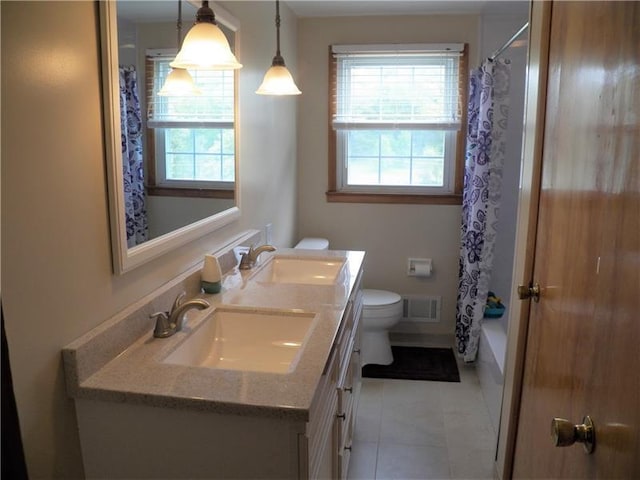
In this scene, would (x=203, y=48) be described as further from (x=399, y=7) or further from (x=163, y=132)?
(x=399, y=7)

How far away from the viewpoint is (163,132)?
1.78 meters

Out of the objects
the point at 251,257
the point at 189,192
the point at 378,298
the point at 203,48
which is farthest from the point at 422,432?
the point at 203,48

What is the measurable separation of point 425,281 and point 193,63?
267 cm

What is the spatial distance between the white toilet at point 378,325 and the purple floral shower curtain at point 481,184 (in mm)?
436

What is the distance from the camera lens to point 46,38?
1.14m

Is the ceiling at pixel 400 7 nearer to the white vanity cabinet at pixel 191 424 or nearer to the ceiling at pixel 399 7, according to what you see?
the ceiling at pixel 399 7

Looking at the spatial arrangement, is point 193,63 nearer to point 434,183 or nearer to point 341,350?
point 341,350

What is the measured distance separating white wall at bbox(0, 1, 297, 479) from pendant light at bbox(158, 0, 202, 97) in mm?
447

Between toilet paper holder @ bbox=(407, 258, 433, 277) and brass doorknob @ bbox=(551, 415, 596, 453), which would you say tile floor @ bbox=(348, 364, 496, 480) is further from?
brass doorknob @ bbox=(551, 415, 596, 453)

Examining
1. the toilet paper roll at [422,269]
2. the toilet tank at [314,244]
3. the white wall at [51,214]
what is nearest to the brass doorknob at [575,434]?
the white wall at [51,214]

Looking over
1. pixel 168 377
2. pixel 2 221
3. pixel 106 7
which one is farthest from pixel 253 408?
pixel 106 7

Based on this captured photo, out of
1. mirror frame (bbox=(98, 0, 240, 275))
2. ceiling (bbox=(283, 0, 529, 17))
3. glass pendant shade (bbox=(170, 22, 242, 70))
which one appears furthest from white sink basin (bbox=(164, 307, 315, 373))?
ceiling (bbox=(283, 0, 529, 17))

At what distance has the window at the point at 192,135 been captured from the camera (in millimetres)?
1718

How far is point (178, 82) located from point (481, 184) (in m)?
1.95
